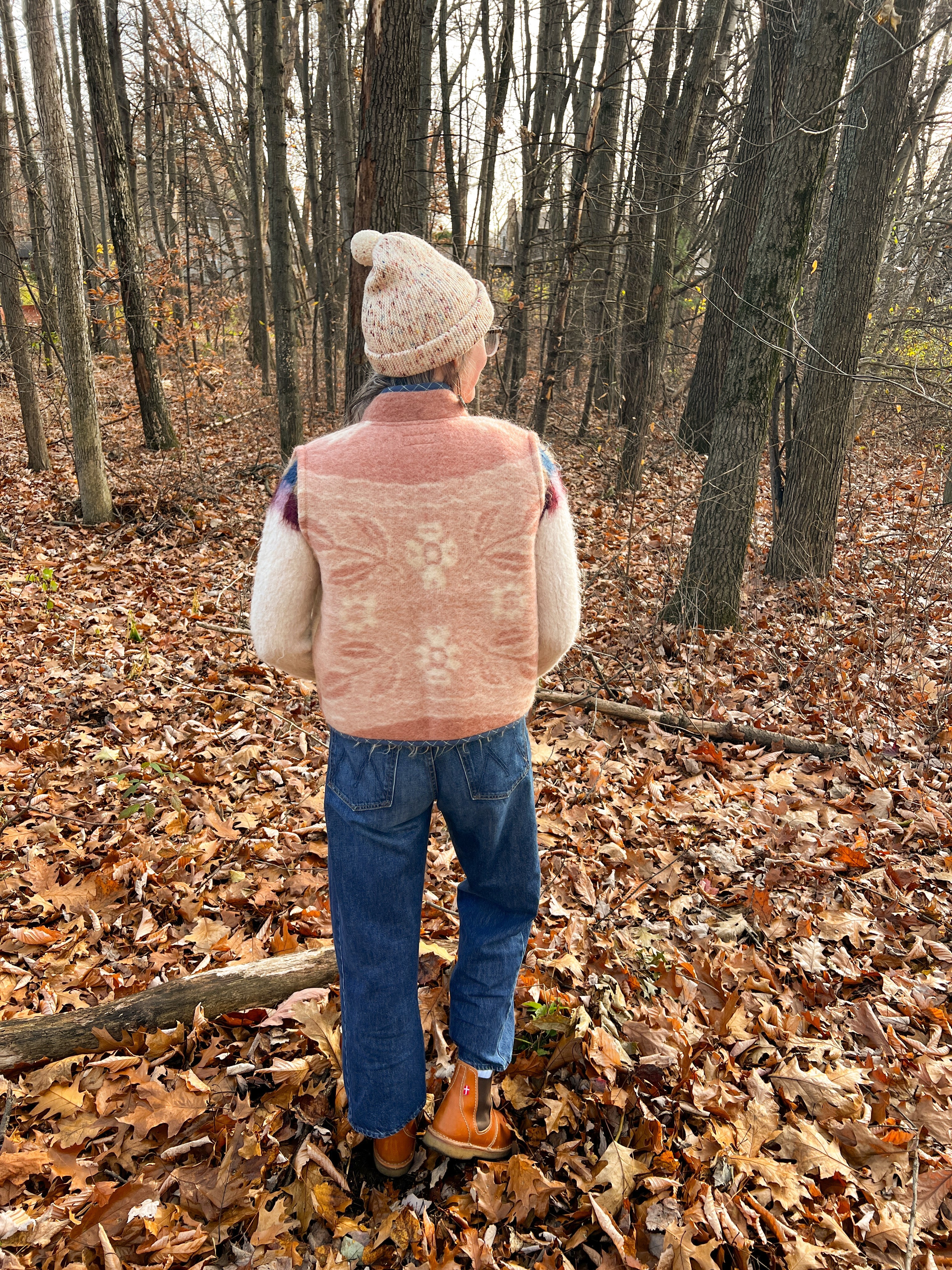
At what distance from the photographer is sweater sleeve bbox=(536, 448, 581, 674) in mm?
1783

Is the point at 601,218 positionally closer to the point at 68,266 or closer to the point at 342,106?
the point at 342,106

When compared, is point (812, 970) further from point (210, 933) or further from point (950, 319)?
point (950, 319)

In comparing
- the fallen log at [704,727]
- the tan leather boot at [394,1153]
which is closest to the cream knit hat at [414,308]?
the tan leather boot at [394,1153]

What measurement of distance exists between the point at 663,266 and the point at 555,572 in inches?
359

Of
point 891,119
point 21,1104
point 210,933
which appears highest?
point 891,119

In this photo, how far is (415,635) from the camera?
1.69 metres

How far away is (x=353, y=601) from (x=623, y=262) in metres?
12.4

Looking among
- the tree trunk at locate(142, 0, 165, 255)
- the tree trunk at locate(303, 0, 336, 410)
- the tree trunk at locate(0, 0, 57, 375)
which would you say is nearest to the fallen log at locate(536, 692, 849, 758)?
the tree trunk at locate(0, 0, 57, 375)

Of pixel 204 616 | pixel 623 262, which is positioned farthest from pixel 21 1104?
pixel 623 262

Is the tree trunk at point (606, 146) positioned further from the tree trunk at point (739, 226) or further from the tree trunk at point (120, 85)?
the tree trunk at point (120, 85)

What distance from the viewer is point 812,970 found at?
288 centimetres

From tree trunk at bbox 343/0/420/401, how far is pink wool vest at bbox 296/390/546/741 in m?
3.60

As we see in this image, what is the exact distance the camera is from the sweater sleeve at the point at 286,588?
166 cm

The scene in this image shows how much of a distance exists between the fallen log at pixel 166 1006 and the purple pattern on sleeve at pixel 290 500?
180cm
